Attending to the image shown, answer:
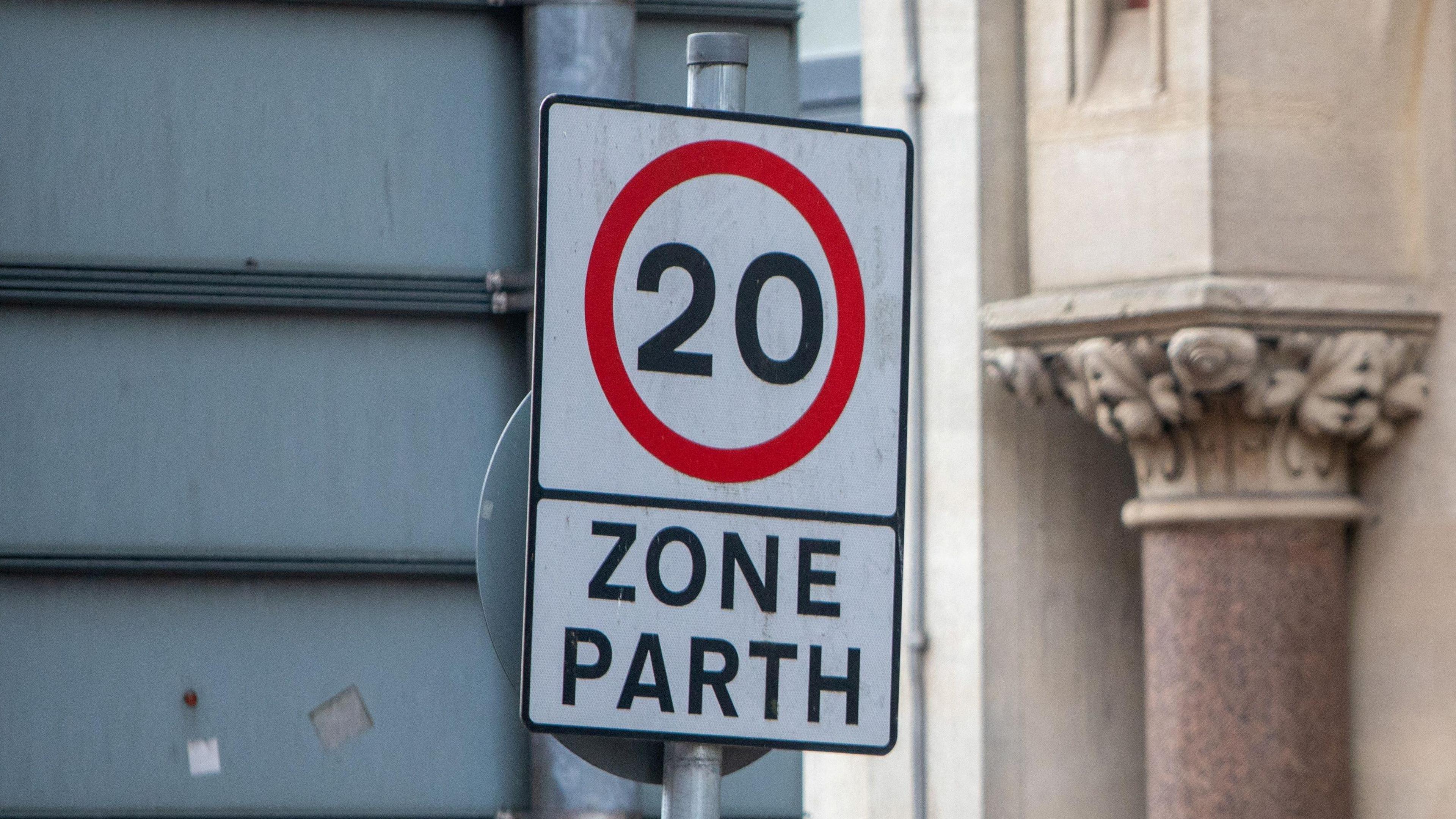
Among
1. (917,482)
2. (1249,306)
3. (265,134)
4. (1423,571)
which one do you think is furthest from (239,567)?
(917,482)

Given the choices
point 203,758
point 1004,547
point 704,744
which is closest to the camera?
point 704,744

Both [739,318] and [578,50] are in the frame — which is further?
[578,50]

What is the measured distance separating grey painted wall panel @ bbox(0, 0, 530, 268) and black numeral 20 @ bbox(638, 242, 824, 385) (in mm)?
1277

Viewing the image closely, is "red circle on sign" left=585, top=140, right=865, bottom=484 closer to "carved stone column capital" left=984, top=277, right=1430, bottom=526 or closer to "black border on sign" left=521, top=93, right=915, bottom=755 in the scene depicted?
"black border on sign" left=521, top=93, right=915, bottom=755

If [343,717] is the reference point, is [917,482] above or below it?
above

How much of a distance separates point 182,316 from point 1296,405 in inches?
172

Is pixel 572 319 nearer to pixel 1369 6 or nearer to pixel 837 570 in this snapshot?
pixel 837 570

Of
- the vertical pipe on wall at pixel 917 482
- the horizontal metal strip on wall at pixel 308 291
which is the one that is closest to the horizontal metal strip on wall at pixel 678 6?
the horizontal metal strip on wall at pixel 308 291

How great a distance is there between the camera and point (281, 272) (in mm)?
3096

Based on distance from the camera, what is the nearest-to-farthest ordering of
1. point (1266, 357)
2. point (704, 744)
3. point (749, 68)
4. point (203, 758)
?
point (704, 744) < point (203, 758) < point (749, 68) < point (1266, 357)

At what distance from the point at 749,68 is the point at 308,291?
72 centimetres

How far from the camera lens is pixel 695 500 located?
1.85m

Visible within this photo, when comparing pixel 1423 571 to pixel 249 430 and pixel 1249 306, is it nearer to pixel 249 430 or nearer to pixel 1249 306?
pixel 1249 306

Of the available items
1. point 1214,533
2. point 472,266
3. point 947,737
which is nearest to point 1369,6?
point 1214,533
